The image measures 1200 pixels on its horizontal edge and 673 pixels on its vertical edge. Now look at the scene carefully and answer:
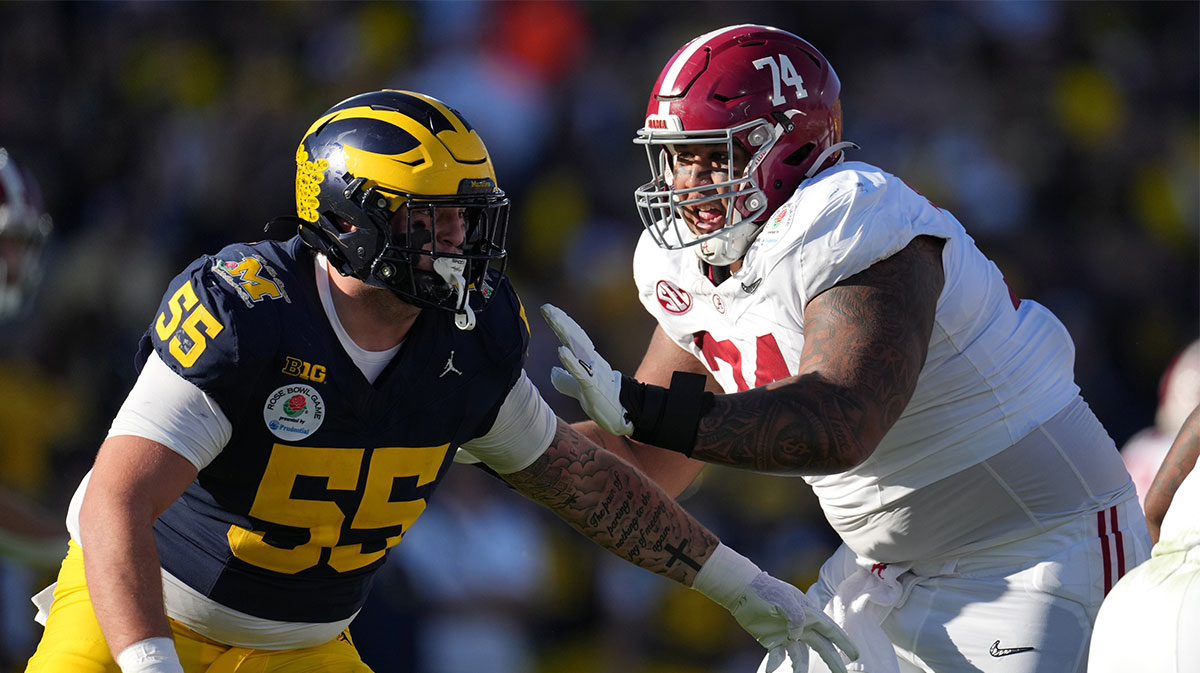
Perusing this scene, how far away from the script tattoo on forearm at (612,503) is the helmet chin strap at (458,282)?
41 cm

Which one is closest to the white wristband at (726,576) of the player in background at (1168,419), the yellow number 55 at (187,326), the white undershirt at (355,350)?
the white undershirt at (355,350)

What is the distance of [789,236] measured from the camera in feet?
9.16

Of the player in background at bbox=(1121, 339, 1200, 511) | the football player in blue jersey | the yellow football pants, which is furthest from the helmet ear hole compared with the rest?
the player in background at bbox=(1121, 339, 1200, 511)

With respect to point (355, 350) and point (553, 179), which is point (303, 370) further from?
point (553, 179)

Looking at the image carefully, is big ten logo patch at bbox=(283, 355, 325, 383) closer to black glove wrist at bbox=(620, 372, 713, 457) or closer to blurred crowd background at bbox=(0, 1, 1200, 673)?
black glove wrist at bbox=(620, 372, 713, 457)

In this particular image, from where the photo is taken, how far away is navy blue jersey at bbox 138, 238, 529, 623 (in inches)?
96.3

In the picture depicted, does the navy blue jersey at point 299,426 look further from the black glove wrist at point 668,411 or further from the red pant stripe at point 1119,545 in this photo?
the red pant stripe at point 1119,545

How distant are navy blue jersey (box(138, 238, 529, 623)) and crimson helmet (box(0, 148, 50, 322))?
2959 millimetres

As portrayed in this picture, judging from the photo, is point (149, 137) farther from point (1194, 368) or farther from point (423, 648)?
point (1194, 368)

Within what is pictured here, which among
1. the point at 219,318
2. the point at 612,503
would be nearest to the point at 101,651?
the point at 219,318

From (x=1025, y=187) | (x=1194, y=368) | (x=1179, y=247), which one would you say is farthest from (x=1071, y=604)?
(x=1179, y=247)

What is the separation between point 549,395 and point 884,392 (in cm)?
350

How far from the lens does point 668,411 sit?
96.7 inches

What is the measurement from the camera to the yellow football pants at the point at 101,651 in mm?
2490
